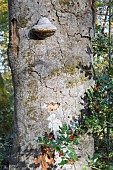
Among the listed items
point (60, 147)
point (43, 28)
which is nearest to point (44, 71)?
point (43, 28)

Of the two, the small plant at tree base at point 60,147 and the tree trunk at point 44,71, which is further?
the tree trunk at point 44,71

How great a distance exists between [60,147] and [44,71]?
1.44 ft

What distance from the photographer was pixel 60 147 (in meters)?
1.65

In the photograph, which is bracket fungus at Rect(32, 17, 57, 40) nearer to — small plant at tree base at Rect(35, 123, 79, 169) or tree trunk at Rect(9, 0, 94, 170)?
tree trunk at Rect(9, 0, 94, 170)

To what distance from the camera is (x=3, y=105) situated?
17.6 ft

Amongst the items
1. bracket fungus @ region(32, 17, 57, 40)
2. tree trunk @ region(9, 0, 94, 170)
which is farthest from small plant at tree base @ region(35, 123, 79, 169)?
bracket fungus @ region(32, 17, 57, 40)

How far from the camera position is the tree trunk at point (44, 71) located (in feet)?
5.82

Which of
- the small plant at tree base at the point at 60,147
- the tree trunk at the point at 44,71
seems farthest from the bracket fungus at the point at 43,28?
the small plant at tree base at the point at 60,147

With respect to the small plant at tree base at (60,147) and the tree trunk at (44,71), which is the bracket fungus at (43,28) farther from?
the small plant at tree base at (60,147)

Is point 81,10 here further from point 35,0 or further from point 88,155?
point 88,155

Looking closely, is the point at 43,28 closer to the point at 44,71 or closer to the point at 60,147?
the point at 44,71

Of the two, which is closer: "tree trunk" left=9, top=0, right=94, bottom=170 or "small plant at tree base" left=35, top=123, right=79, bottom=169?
"small plant at tree base" left=35, top=123, right=79, bottom=169

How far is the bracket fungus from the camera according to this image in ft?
5.61

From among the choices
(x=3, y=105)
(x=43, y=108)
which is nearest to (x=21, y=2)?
(x=43, y=108)
